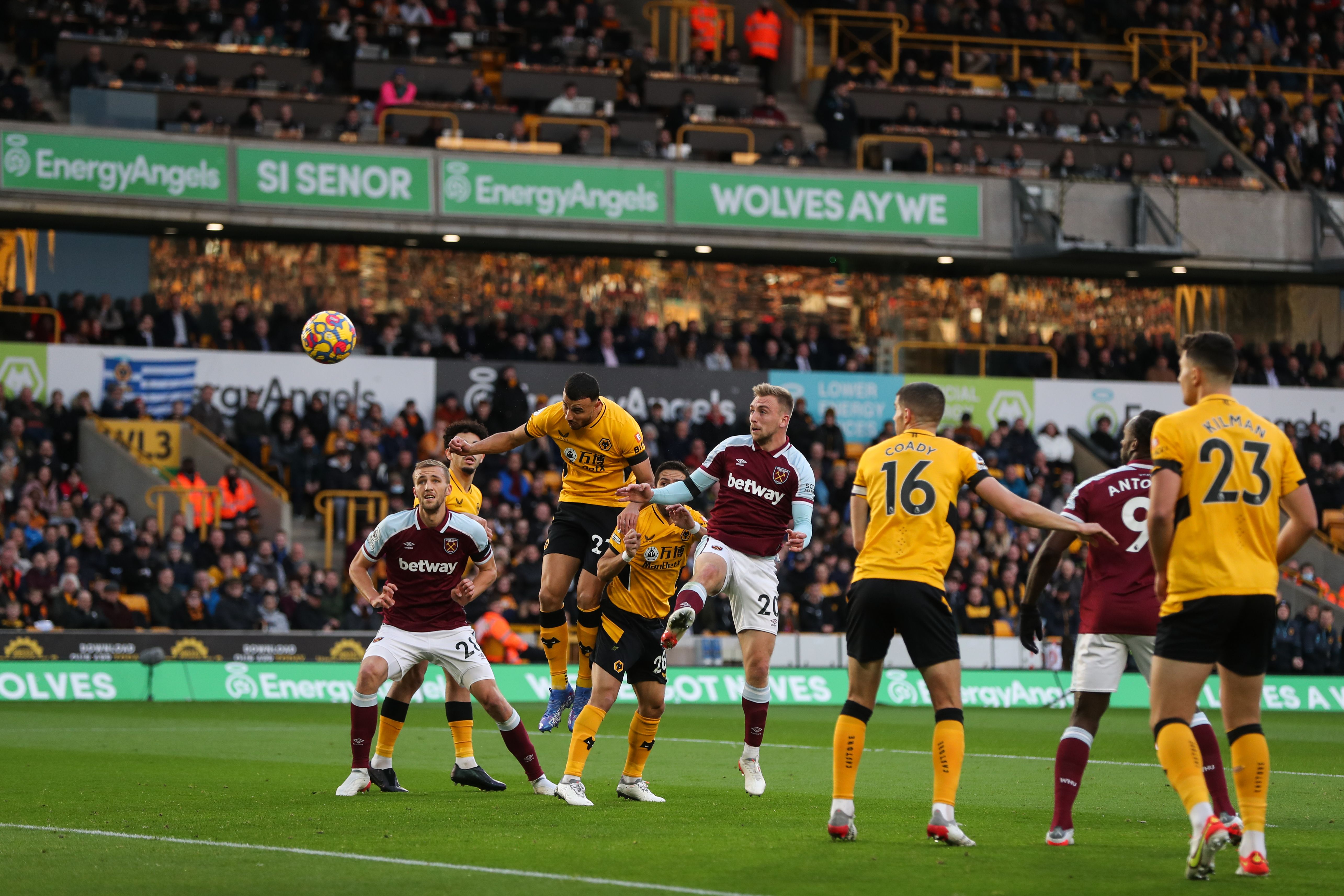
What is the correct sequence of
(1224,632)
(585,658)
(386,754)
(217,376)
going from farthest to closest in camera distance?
(217,376) → (585,658) → (386,754) → (1224,632)

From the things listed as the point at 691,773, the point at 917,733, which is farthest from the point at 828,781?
the point at 917,733

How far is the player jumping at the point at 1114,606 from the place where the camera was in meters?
8.49

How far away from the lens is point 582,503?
12453 mm

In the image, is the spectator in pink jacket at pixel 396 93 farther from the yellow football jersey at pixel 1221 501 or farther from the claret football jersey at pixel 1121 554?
the yellow football jersey at pixel 1221 501

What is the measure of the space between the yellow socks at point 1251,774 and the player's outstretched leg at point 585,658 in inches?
174

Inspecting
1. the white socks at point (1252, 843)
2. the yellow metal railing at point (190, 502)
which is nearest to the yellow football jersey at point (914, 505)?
the white socks at point (1252, 843)

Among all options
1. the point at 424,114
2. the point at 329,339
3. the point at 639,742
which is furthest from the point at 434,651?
the point at 424,114

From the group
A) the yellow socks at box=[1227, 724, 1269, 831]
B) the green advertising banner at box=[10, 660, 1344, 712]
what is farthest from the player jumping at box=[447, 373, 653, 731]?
the green advertising banner at box=[10, 660, 1344, 712]

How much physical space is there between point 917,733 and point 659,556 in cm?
879

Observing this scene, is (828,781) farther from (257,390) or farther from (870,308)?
(870,308)

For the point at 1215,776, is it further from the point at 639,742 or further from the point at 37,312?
the point at 37,312

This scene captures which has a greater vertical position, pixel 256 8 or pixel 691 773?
pixel 256 8

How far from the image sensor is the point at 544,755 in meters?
14.2

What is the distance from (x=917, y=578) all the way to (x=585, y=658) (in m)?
4.54
